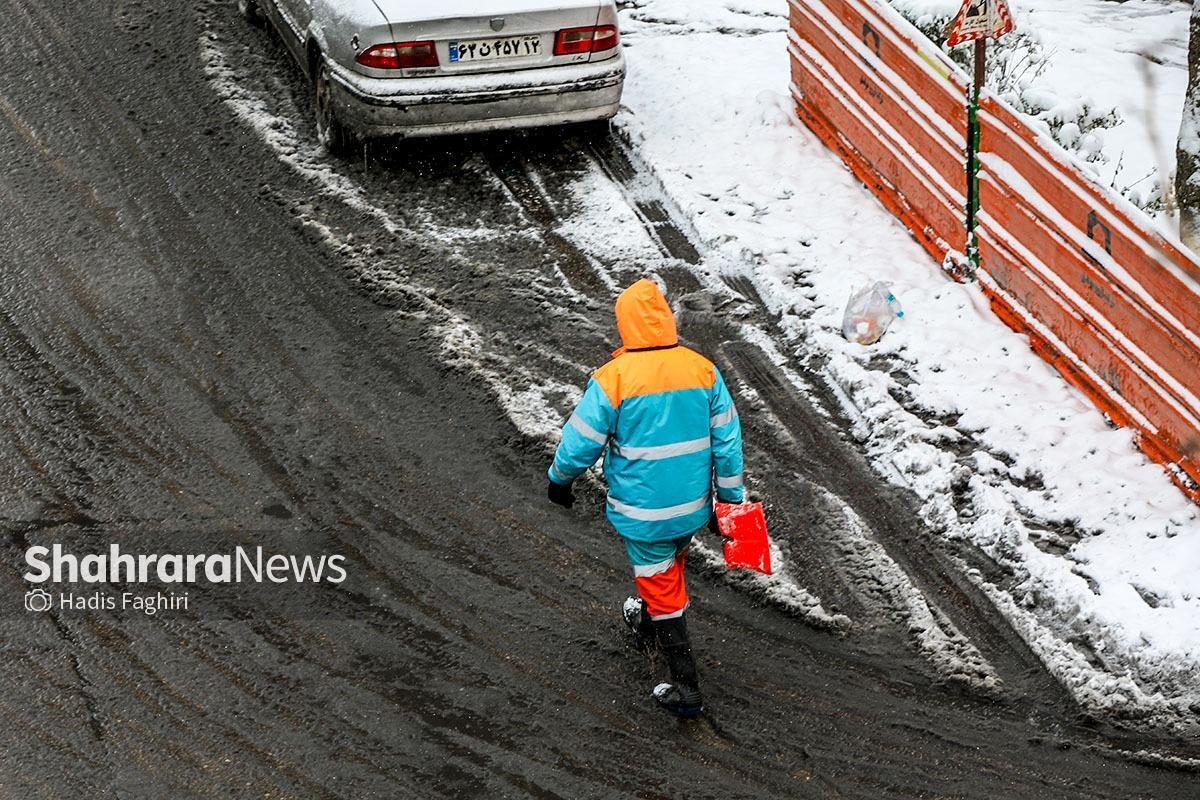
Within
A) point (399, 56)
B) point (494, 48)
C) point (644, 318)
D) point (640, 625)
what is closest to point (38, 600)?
point (640, 625)

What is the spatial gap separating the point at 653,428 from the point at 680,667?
0.96 m

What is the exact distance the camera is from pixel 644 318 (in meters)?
5.14

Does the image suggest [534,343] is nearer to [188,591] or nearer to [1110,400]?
[188,591]

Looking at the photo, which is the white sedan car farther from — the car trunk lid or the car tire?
the car tire

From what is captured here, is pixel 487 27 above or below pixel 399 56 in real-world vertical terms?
above

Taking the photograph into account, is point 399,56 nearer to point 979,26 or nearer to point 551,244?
point 551,244

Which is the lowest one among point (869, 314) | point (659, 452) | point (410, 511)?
point (410, 511)

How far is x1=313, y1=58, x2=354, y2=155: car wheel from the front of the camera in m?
9.34

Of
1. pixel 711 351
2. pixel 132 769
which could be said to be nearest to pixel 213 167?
pixel 711 351

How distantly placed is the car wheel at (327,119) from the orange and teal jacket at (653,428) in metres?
4.77

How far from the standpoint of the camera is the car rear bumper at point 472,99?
8.92 meters

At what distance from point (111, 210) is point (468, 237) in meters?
2.29

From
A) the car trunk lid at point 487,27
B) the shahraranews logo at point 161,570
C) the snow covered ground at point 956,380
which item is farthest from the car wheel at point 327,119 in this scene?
the shahraranews logo at point 161,570

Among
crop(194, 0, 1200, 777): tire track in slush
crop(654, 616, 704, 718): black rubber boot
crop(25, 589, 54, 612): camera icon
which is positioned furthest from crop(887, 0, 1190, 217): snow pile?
crop(25, 589, 54, 612): camera icon
